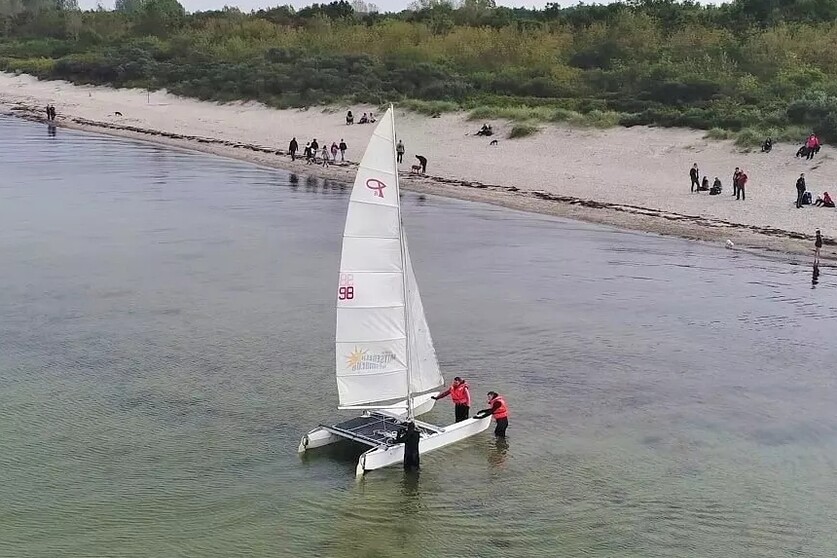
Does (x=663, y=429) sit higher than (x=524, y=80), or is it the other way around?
(x=524, y=80)

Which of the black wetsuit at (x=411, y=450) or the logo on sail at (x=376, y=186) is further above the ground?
the logo on sail at (x=376, y=186)

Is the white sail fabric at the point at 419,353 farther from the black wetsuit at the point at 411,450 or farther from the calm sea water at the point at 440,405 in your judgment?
the black wetsuit at the point at 411,450

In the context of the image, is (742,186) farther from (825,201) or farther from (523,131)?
(523,131)

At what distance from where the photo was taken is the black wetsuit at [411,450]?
2114 cm

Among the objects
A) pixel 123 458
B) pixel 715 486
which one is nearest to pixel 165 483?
pixel 123 458

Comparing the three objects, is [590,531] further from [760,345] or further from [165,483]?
[760,345]

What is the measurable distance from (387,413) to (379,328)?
2.30 meters

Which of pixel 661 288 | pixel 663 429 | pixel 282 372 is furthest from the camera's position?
pixel 661 288

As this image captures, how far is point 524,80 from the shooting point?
3184 inches

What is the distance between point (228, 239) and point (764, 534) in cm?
2944

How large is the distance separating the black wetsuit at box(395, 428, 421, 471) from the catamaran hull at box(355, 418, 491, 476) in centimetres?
29

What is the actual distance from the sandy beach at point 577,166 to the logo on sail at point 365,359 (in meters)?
25.2

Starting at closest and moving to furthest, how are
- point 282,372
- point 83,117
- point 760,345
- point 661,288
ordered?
point 282,372, point 760,345, point 661,288, point 83,117

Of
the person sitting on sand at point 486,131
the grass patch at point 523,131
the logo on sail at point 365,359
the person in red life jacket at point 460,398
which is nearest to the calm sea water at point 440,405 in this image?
the person in red life jacket at point 460,398
